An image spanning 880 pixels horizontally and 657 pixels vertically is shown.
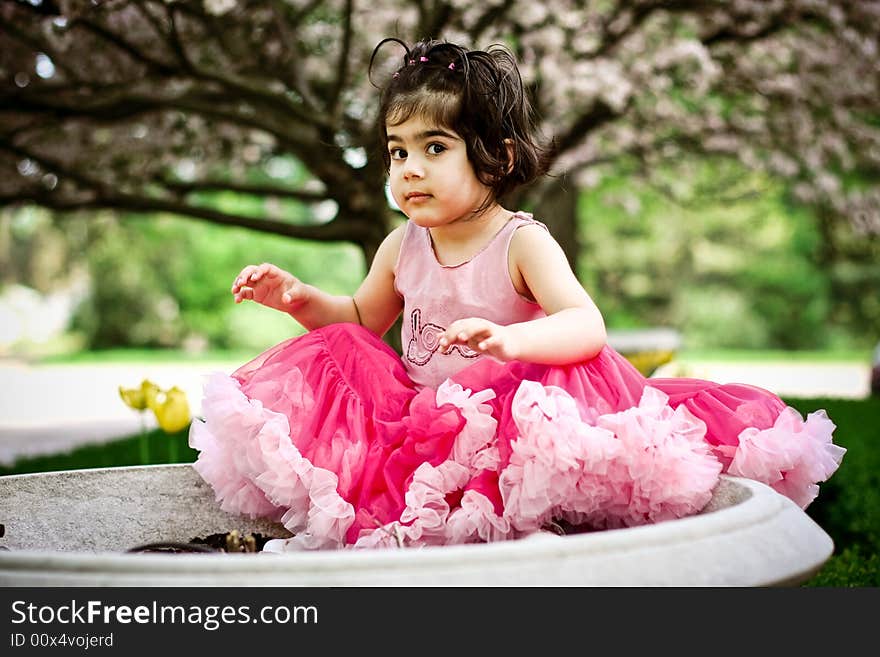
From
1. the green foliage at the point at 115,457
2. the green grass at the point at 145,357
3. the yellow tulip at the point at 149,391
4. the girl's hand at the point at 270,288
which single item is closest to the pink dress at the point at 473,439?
the girl's hand at the point at 270,288

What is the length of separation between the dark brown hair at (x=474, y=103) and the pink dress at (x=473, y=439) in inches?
5.0

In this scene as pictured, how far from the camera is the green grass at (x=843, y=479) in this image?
3.29 m

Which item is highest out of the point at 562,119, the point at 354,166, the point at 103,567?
the point at 562,119

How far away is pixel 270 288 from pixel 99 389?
43.1 feet

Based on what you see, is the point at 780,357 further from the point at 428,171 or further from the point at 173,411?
the point at 428,171

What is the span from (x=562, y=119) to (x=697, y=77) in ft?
3.72

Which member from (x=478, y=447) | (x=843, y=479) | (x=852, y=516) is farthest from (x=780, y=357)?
(x=478, y=447)

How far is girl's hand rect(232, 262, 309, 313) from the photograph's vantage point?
6.98 ft

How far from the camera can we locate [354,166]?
5.39 m

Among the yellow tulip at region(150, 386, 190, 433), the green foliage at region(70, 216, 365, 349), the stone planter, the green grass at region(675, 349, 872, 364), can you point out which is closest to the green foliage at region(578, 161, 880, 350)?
the green grass at region(675, 349, 872, 364)

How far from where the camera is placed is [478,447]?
186 cm
